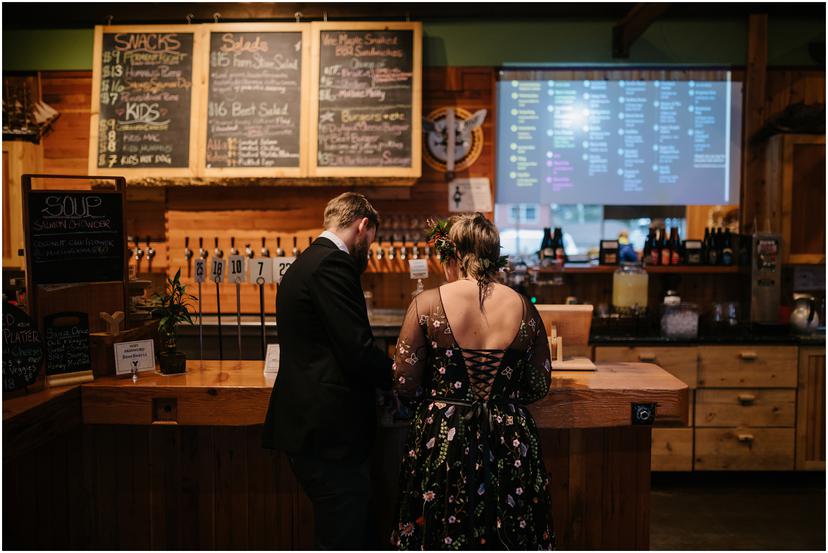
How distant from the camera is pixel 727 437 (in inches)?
159

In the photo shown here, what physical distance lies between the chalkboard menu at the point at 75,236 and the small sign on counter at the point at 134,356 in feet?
0.91

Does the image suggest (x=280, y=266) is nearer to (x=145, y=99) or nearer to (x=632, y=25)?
(x=145, y=99)

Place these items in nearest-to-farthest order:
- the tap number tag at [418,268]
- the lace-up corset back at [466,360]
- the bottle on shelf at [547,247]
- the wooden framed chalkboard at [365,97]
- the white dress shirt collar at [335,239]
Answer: the lace-up corset back at [466,360]
the white dress shirt collar at [335,239]
the tap number tag at [418,268]
the wooden framed chalkboard at [365,97]
the bottle on shelf at [547,247]

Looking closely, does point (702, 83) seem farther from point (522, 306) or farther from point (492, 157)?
point (522, 306)

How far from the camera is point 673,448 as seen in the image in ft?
13.3

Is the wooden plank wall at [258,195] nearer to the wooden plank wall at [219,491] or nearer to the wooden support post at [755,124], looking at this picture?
the wooden support post at [755,124]

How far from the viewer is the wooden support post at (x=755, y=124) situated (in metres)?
4.55

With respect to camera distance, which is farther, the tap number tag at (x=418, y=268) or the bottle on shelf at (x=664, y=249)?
the bottle on shelf at (x=664, y=249)

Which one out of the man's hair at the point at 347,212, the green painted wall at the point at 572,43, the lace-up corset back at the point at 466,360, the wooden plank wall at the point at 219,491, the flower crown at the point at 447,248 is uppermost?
the green painted wall at the point at 572,43

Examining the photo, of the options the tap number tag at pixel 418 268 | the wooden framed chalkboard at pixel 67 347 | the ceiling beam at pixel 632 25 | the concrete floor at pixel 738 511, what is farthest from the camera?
the ceiling beam at pixel 632 25

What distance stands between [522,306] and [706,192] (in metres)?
3.12

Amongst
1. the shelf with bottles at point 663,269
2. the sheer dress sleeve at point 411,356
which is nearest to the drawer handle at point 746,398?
the shelf with bottles at point 663,269

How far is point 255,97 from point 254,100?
0.8 inches

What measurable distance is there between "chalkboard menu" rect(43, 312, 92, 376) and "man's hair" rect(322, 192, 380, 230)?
100 cm
